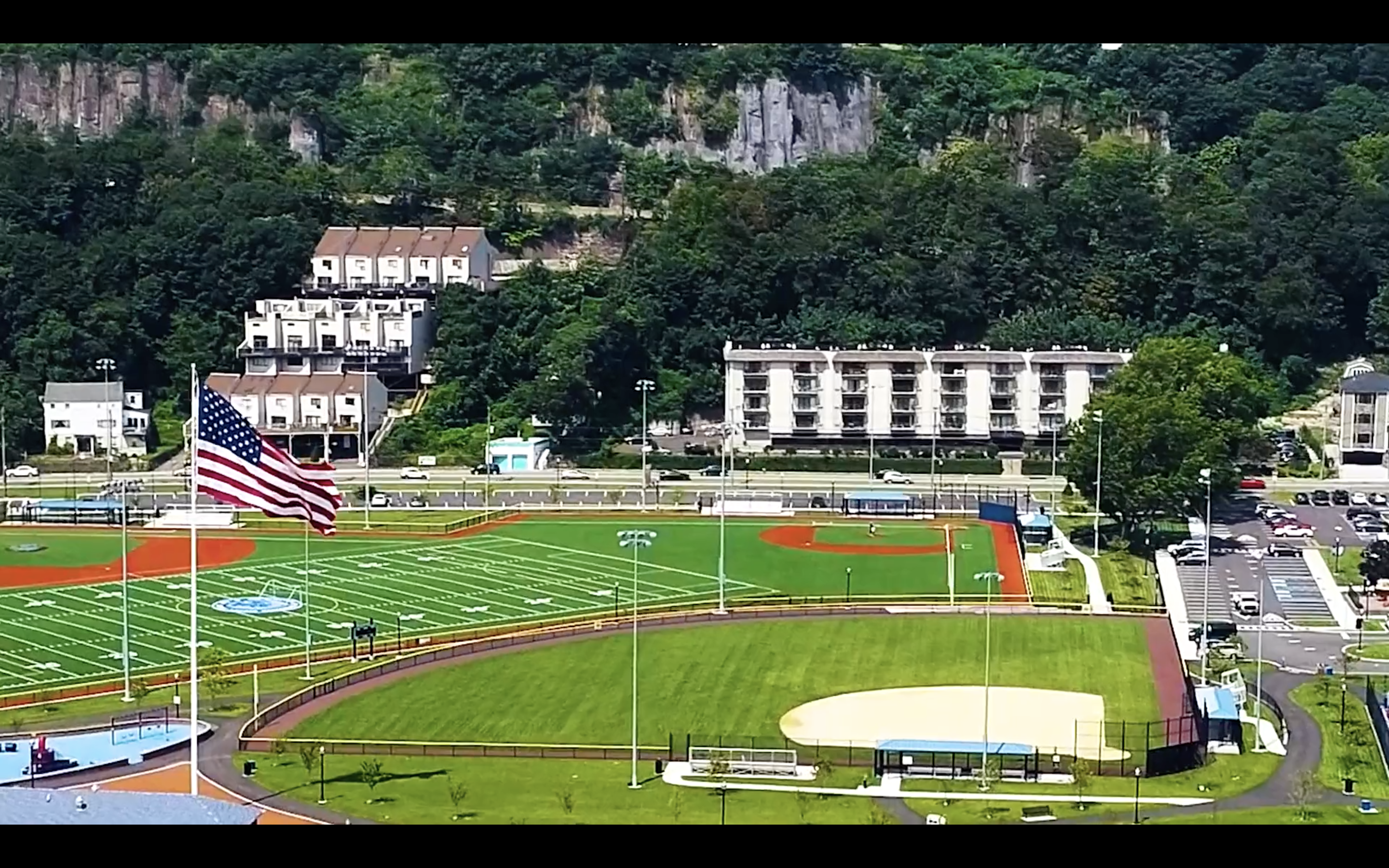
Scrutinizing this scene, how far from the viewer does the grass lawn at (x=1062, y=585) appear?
Result: 48.6 metres

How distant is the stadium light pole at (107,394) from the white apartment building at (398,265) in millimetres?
10500

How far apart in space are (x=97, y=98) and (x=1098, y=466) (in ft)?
220

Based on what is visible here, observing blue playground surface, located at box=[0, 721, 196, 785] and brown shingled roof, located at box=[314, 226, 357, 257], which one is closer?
blue playground surface, located at box=[0, 721, 196, 785]

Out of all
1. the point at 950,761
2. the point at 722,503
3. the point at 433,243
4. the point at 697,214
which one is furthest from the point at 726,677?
the point at 433,243

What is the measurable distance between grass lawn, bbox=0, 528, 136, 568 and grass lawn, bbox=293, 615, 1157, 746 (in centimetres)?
1837

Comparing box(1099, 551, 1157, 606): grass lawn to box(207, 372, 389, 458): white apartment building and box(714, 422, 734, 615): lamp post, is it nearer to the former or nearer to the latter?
box(714, 422, 734, 615): lamp post

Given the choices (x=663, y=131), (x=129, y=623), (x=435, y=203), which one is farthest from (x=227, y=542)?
(x=663, y=131)

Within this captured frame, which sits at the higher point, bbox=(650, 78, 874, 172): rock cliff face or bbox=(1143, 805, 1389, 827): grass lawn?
bbox=(650, 78, 874, 172): rock cliff face

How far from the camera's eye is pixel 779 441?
73750mm

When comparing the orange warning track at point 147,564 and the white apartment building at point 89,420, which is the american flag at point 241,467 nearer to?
the orange warning track at point 147,564

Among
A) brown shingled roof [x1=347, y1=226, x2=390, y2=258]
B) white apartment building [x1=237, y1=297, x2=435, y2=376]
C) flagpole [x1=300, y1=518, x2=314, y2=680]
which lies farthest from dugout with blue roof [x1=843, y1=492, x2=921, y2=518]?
brown shingled roof [x1=347, y1=226, x2=390, y2=258]

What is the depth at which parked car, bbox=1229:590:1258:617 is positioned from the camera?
46.5 metres

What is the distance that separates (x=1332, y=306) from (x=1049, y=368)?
15582 millimetres
